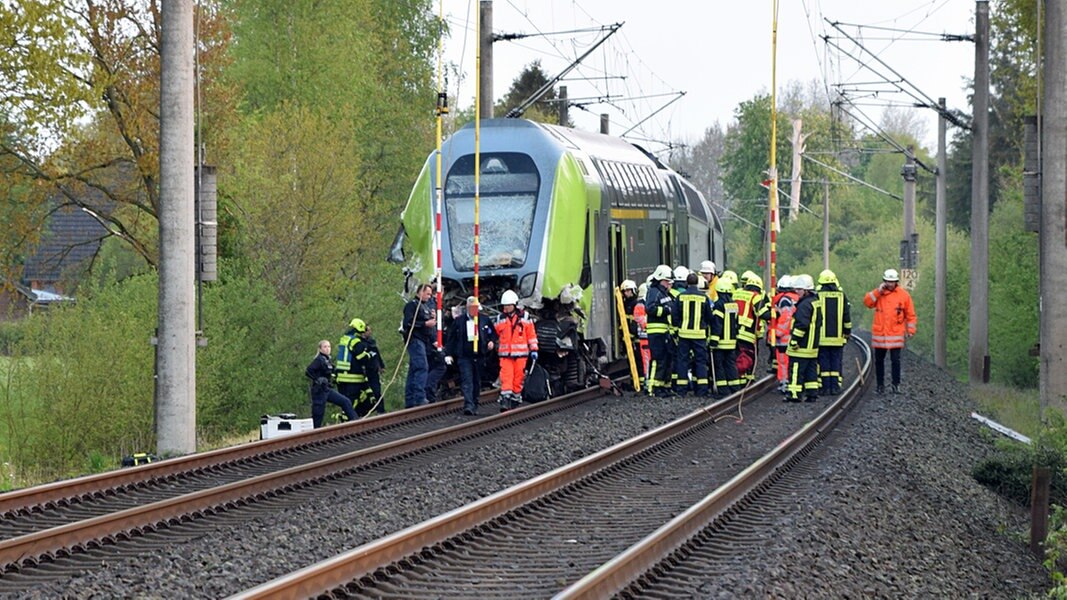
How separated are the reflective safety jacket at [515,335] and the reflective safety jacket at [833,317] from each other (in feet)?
13.5

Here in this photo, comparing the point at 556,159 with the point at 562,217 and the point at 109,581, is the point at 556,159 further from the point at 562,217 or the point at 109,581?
the point at 109,581

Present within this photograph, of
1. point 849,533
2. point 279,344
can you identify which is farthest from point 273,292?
point 849,533

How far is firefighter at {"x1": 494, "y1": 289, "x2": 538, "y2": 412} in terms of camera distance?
1933cm

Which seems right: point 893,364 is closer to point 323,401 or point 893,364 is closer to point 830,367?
point 830,367

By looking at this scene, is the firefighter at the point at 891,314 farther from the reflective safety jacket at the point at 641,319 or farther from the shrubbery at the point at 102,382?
the shrubbery at the point at 102,382

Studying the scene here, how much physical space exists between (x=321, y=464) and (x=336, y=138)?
1997 cm

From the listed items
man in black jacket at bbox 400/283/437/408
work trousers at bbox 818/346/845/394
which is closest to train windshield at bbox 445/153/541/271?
man in black jacket at bbox 400/283/437/408

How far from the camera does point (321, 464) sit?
13828 millimetres

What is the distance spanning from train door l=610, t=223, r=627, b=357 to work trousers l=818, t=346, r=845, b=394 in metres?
3.18

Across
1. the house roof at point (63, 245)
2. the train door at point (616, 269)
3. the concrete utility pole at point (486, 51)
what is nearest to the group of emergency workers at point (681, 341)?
the train door at point (616, 269)

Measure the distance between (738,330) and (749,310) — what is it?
675 mm

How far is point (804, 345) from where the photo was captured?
67.8ft

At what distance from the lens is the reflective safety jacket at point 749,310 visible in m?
22.0

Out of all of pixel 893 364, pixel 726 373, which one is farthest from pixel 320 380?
pixel 893 364
